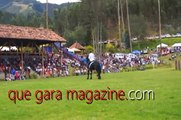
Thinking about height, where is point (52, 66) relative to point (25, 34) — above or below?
below

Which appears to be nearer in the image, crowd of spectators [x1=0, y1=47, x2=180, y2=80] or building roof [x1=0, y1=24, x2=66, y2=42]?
crowd of spectators [x1=0, y1=47, x2=180, y2=80]

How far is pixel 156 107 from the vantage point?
11289mm

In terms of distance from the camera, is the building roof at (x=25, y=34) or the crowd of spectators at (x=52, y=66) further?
the building roof at (x=25, y=34)

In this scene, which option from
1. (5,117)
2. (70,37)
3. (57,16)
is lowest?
(5,117)

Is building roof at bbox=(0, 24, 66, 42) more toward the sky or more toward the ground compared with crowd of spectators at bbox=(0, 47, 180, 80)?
more toward the sky

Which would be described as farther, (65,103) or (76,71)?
(76,71)

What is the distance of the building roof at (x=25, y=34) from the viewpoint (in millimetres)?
42784

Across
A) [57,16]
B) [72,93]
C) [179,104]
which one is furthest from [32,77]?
[57,16]

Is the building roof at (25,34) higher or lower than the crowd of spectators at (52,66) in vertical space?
higher

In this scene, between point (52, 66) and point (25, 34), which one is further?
point (52, 66)

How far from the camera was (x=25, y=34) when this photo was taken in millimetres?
45281

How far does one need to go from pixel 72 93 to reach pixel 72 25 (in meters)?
118

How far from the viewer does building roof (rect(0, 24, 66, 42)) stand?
42.8 m

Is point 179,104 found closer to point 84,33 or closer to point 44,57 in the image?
point 44,57
